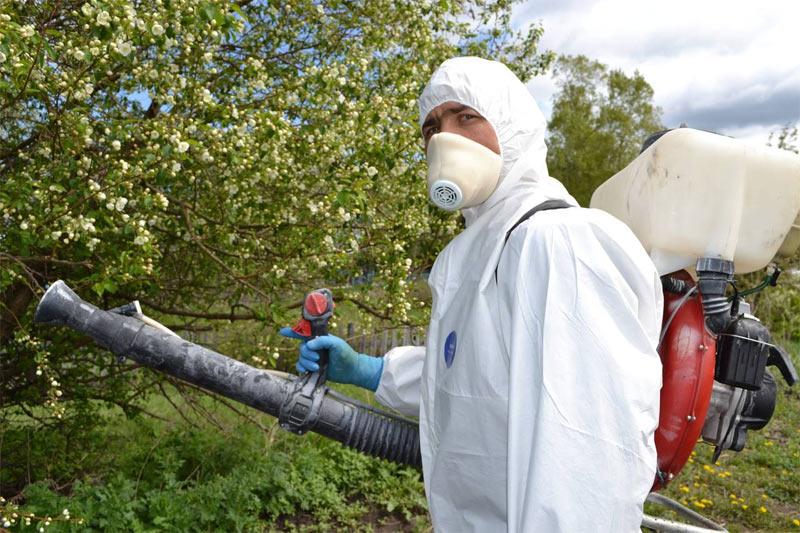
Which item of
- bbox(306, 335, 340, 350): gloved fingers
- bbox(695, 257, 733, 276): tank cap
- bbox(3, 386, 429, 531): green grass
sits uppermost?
→ bbox(695, 257, 733, 276): tank cap

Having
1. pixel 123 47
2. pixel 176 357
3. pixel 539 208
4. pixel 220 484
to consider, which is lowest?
pixel 220 484

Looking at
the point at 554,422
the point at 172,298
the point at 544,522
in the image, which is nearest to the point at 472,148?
the point at 554,422

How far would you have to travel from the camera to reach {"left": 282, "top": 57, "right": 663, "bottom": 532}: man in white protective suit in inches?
51.4

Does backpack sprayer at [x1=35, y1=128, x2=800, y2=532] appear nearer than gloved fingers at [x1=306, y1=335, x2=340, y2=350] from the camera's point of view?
Yes

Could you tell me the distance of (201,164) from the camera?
3521 mm

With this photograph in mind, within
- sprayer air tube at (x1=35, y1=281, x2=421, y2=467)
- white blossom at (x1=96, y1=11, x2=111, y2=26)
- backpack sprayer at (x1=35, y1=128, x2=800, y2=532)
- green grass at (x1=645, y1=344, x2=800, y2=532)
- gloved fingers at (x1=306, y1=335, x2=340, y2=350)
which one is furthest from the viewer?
green grass at (x1=645, y1=344, x2=800, y2=532)

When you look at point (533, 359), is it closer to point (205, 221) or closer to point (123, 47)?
point (123, 47)

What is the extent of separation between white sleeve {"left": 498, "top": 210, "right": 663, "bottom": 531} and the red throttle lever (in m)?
A: 0.77

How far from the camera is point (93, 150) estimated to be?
319 centimetres

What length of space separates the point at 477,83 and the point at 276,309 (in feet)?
7.44

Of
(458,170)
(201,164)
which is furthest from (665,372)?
(201,164)

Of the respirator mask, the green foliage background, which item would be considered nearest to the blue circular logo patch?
the respirator mask

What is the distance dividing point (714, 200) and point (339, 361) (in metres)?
1.28

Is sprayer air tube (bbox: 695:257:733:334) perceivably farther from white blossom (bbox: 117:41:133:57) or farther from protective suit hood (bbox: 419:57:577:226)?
white blossom (bbox: 117:41:133:57)
